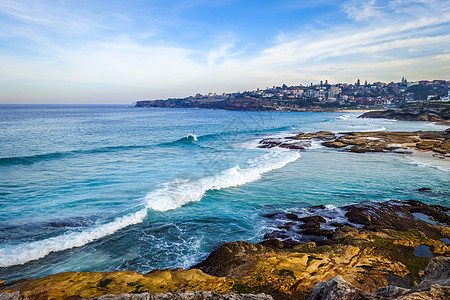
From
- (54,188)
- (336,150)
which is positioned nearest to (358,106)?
(336,150)

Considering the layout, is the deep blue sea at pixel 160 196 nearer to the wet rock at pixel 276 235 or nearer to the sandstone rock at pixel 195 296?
the wet rock at pixel 276 235

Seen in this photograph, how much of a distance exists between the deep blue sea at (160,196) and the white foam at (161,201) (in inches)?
2.0

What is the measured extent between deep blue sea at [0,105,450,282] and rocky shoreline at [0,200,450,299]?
5.44 ft

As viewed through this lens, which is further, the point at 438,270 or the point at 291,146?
the point at 291,146

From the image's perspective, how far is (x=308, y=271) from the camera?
314 inches

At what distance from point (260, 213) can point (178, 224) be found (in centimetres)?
458

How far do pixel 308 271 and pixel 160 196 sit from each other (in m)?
11.1

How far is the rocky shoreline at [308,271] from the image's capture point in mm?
5730

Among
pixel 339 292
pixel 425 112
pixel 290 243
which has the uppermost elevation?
pixel 425 112

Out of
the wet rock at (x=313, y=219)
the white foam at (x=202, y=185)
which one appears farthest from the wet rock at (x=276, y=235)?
the white foam at (x=202, y=185)

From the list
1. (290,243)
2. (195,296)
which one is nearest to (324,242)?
(290,243)

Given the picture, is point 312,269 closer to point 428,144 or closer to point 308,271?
point 308,271

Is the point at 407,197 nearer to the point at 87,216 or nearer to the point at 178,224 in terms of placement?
the point at 178,224

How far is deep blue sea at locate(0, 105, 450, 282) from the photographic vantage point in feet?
34.4
